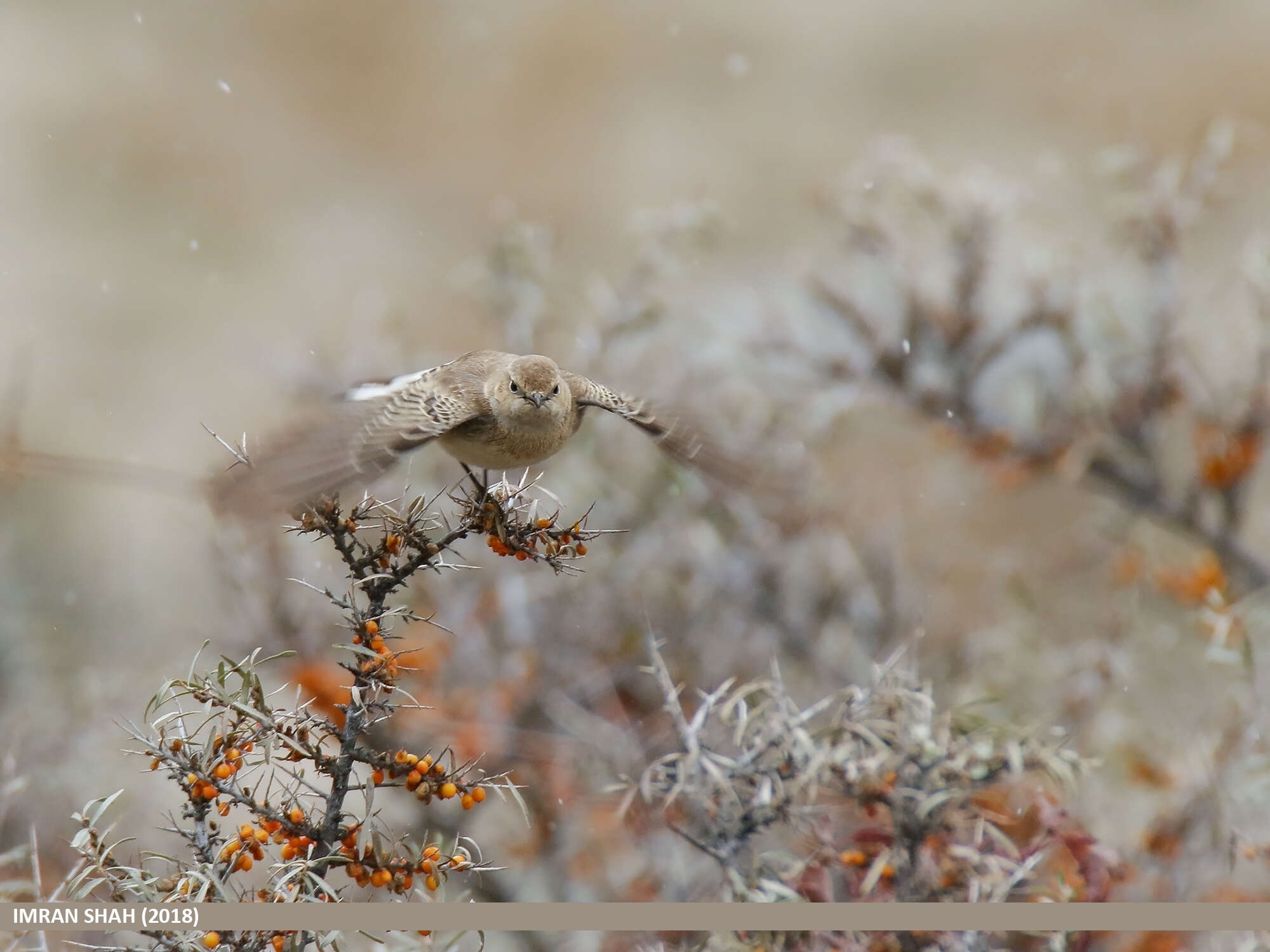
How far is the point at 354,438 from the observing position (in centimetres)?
238

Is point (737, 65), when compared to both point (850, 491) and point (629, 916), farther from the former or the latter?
point (629, 916)

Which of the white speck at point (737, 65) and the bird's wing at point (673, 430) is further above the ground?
the white speck at point (737, 65)

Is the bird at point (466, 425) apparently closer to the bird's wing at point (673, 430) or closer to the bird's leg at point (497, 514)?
the bird's wing at point (673, 430)

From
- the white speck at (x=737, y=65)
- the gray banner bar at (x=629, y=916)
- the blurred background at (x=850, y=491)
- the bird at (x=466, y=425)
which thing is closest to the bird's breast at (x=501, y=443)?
the bird at (x=466, y=425)

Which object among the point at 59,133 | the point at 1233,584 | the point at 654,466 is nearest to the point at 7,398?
the point at 654,466

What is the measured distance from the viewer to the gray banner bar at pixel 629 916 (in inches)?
62.4

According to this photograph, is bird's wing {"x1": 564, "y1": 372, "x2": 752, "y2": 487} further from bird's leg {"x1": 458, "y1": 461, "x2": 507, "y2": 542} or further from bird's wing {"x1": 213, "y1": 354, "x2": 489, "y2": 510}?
bird's leg {"x1": 458, "y1": 461, "x2": 507, "y2": 542}

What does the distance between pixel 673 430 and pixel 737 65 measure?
6.31m

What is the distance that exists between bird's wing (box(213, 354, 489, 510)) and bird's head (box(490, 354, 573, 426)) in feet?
0.20

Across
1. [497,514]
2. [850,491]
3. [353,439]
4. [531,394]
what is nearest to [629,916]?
[497,514]

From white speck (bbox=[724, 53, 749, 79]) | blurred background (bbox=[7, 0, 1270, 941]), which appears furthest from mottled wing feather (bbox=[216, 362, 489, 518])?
white speck (bbox=[724, 53, 749, 79])

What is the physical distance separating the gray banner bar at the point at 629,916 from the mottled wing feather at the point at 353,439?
663 millimetres

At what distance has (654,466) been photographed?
4184 millimetres

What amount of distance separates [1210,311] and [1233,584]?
1.06 m
